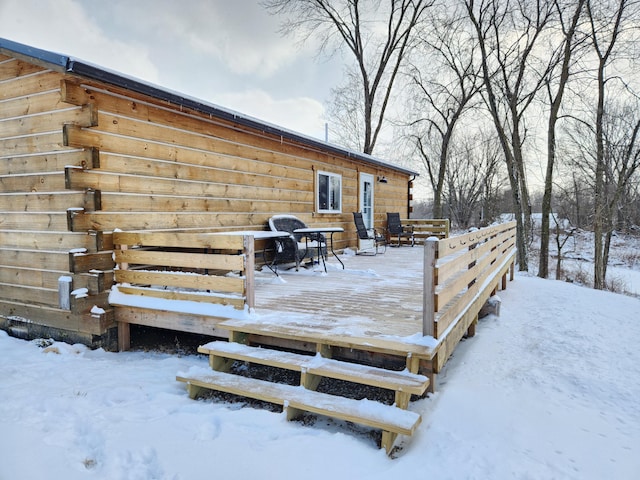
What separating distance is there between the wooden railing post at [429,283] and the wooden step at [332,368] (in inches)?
14.0

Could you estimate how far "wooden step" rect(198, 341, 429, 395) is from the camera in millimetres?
2309

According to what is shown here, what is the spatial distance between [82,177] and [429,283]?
311 cm

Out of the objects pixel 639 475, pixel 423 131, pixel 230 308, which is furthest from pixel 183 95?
pixel 423 131

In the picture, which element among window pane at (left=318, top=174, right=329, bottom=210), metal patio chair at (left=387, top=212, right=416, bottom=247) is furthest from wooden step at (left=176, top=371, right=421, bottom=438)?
metal patio chair at (left=387, top=212, right=416, bottom=247)

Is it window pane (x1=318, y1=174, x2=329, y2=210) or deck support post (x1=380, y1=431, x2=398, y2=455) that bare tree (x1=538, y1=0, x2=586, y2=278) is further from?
deck support post (x1=380, y1=431, x2=398, y2=455)

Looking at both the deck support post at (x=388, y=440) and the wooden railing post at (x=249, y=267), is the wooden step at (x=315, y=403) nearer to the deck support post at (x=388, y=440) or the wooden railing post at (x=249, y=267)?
the deck support post at (x=388, y=440)

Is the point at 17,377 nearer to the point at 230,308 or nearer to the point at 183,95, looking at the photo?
the point at 230,308

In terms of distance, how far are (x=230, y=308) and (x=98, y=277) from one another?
1.35 metres

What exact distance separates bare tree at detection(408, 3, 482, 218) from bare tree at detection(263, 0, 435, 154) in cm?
86

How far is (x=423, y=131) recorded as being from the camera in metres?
17.2

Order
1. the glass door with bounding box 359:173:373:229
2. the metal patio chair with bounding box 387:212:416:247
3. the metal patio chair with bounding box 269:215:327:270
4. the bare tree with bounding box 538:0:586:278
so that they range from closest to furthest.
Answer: the metal patio chair with bounding box 269:215:327:270
the glass door with bounding box 359:173:373:229
the metal patio chair with bounding box 387:212:416:247
the bare tree with bounding box 538:0:586:278

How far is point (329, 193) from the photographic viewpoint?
7.85 meters

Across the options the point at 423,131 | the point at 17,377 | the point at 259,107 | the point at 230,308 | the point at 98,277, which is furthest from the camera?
the point at 423,131

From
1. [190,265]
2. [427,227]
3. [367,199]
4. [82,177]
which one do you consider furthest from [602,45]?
[82,177]
